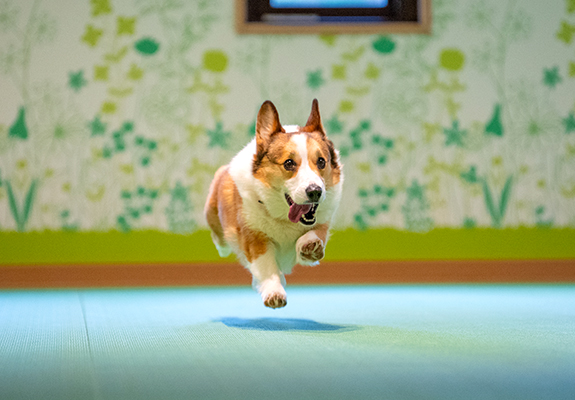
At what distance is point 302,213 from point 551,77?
3.25m

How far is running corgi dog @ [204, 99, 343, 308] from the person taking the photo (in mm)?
2164

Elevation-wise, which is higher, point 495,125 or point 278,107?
point 278,107

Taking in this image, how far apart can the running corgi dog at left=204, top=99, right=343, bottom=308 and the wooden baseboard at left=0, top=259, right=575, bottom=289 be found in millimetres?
1773

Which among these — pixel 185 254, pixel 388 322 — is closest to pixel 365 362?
pixel 388 322

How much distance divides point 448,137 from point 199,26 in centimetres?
207

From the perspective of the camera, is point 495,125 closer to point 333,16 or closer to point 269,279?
point 333,16

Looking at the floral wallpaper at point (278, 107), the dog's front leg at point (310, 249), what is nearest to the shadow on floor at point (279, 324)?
the dog's front leg at point (310, 249)

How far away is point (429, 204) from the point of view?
446 cm

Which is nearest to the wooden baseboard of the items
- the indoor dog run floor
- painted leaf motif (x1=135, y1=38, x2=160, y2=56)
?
the indoor dog run floor

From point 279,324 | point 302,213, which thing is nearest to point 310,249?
point 302,213

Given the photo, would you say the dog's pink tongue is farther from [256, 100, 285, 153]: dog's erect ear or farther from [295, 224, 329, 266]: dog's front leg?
[256, 100, 285, 153]: dog's erect ear

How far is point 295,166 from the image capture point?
7.26 feet

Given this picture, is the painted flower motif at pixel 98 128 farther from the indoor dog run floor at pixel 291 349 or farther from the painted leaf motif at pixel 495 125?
the painted leaf motif at pixel 495 125

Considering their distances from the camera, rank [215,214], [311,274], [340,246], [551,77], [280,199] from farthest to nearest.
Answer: [551,77], [340,246], [311,274], [215,214], [280,199]
